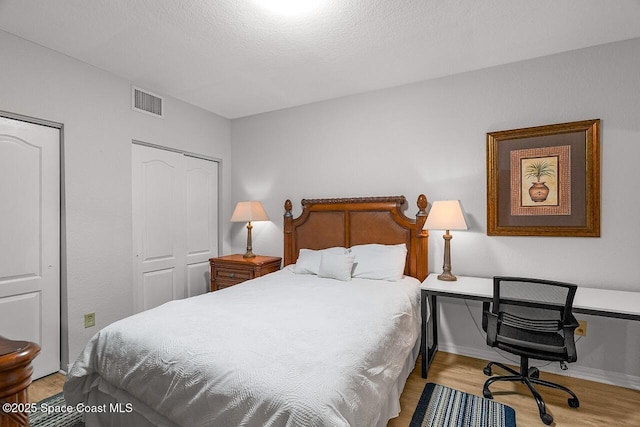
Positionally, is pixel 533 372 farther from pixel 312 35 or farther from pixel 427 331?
pixel 312 35

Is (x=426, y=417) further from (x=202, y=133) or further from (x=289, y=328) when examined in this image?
(x=202, y=133)

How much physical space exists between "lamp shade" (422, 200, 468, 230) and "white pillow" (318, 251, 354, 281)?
74 cm

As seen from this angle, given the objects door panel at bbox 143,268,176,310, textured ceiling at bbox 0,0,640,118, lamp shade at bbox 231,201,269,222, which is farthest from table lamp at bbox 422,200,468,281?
door panel at bbox 143,268,176,310

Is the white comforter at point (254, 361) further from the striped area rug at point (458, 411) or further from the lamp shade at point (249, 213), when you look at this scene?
the lamp shade at point (249, 213)

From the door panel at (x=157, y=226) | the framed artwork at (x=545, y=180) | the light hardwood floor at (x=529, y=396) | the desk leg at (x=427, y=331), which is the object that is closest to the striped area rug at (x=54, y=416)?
the light hardwood floor at (x=529, y=396)

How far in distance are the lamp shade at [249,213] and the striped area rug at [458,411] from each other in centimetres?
236

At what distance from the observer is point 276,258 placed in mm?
3727

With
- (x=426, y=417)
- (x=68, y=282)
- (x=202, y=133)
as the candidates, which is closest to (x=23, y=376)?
(x=426, y=417)

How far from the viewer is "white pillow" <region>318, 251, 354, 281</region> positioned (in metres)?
2.81

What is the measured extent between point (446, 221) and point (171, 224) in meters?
2.80

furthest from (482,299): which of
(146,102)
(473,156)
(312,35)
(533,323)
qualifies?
(146,102)

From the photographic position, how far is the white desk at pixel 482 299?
Result: 199cm

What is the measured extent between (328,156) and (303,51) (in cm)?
126

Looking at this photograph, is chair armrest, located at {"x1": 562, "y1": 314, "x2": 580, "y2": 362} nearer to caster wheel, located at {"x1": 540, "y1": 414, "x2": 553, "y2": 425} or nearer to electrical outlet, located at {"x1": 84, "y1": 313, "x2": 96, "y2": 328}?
caster wheel, located at {"x1": 540, "y1": 414, "x2": 553, "y2": 425}
